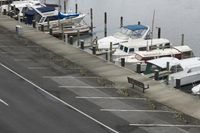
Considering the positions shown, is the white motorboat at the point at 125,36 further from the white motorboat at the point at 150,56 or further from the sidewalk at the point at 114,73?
the sidewalk at the point at 114,73

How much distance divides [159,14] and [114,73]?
45.2 meters

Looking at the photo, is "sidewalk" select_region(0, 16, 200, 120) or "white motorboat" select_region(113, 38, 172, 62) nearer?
"sidewalk" select_region(0, 16, 200, 120)

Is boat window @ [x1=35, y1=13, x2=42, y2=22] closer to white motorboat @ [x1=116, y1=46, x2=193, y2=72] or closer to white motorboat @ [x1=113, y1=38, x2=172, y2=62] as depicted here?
white motorboat @ [x1=113, y1=38, x2=172, y2=62]

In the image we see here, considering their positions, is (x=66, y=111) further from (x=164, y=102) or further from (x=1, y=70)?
(x=1, y=70)

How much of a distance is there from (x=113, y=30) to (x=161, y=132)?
45188 millimetres

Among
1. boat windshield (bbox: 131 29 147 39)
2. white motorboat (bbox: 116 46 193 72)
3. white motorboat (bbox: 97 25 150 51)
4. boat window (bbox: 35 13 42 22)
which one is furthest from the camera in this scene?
boat window (bbox: 35 13 42 22)

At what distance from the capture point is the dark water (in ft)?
226

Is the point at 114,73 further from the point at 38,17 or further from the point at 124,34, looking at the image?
the point at 38,17

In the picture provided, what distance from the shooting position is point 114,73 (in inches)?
1508

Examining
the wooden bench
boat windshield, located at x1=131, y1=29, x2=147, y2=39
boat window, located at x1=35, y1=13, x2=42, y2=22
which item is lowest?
the wooden bench


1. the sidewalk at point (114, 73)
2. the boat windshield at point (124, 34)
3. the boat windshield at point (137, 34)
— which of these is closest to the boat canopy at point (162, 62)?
the sidewalk at point (114, 73)

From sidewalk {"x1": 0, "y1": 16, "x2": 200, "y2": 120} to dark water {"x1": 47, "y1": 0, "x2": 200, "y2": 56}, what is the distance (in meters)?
19.1

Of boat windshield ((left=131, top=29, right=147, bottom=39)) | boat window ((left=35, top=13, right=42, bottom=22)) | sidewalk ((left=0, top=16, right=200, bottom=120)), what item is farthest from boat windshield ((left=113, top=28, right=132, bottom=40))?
boat window ((left=35, top=13, right=42, bottom=22))

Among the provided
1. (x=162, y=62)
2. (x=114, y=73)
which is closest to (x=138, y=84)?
(x=114, y=73)
